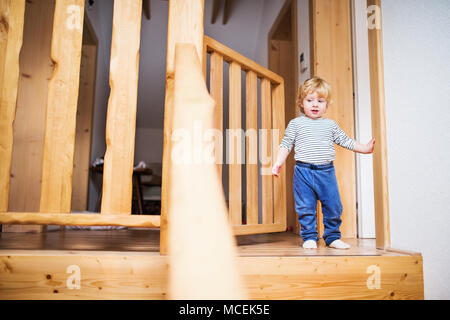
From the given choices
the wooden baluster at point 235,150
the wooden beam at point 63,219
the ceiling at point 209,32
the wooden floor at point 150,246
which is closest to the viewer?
the wooden beam at point 63,219

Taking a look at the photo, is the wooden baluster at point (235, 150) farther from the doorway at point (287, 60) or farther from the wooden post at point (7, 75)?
the doorway at point (287, 60)

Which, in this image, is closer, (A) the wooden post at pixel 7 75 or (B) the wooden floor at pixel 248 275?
(B) the wooden floor at pixel 248 275

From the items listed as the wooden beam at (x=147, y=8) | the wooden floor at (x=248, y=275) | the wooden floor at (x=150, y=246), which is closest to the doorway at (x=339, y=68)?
the wooden floor at (x=150, y=246)

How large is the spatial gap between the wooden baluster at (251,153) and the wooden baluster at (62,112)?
0.78 m

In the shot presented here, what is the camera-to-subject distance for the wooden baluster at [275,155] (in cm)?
162

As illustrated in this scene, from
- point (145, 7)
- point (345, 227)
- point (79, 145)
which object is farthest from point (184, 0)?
point (145, 7)

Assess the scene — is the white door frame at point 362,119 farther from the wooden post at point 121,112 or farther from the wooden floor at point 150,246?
the wooden post at point 121,112

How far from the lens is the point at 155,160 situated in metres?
5.71

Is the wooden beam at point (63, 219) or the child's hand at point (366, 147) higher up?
the child's hand at point (366, 147)

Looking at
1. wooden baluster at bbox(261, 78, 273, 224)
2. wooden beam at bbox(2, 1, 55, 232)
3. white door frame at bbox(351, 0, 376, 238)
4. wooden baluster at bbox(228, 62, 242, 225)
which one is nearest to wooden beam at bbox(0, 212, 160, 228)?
wooden baluster at bbox(228, 62, 242, 225)

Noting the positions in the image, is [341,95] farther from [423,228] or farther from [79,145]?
[79,145]

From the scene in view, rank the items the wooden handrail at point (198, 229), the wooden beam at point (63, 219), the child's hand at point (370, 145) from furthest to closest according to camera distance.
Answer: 1. the child's hand at point (370, 145)
2. the wooden beam at point (63, 219)
3. the wooden handrail at point (198, 229)

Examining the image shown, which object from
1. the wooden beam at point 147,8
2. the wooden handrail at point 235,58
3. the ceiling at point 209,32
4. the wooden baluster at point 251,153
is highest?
the wooden beam at point 147,8

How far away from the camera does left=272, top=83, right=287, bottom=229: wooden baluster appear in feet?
5.33
